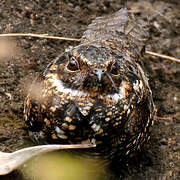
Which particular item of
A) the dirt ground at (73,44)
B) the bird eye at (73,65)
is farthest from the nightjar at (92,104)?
the dirt ground at (73,44)

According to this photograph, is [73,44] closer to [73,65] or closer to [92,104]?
[73,65]

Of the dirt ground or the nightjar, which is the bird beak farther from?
the dirt ground

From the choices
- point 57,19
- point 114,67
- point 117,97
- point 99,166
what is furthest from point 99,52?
point 57,19

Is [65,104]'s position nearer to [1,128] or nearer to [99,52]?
[99,52]

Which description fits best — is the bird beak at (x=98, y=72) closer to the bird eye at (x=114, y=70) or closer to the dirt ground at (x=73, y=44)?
the bird eye at (x=114, y=70)

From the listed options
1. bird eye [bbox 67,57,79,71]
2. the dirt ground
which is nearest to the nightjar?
bird eye [bbox 67,57,79,71]

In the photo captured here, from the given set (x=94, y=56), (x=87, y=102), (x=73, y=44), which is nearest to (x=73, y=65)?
(x=94, y=56)
